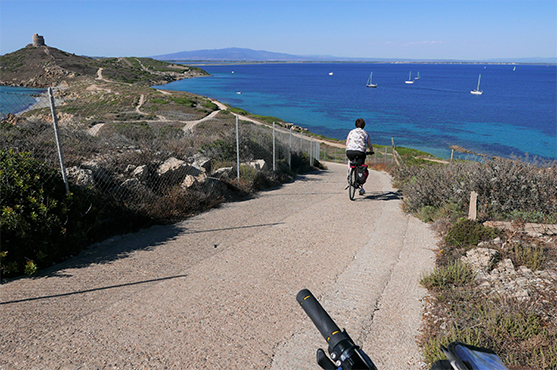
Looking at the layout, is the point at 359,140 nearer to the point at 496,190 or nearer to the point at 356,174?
the point at 356,174

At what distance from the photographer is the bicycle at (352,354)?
0.92 metres

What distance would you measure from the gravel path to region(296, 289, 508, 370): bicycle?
2.31 meters

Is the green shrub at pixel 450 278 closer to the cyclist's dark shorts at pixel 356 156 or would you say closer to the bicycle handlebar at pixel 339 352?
the bicycle handlebar at pixel 339 352

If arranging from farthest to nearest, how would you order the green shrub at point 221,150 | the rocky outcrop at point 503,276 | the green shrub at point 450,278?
the green shrub at point 221,150, the green shrub at point 450,278, the rocky outcrop at point 503,276

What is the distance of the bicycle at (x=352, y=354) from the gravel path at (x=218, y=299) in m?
2.31

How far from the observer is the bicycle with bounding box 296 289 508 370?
0.92 metres

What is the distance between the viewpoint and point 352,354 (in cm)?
116

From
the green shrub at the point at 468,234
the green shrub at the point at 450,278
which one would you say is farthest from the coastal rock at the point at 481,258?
the green shrub at the point at 468,234

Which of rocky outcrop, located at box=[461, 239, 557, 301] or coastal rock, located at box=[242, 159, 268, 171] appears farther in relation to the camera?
coastal rock, located at box=[242, 159, 268, 171]

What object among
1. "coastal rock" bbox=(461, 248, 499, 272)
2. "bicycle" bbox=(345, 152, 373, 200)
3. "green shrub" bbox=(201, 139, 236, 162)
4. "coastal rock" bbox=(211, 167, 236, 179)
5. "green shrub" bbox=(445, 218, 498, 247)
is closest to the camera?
"coastal rock" bbox=(461, 248, 499, 272)

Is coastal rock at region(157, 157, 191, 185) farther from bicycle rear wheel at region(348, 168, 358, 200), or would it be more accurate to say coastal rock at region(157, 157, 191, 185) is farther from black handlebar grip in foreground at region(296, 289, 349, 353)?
black handlebar grip in foreground at region(296, 289, 349, 353)

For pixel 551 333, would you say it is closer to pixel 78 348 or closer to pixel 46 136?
pixel 78 348

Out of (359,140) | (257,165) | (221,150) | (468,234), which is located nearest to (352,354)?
(468,234)

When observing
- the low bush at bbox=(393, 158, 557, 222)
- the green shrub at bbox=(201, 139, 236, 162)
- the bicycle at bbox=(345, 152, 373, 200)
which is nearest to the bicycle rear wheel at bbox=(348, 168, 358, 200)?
the bicycle at bbox=(345, 152, 373, 200)
